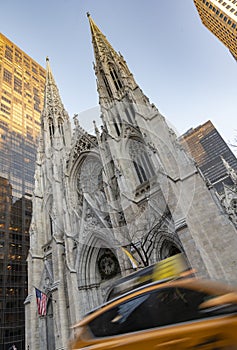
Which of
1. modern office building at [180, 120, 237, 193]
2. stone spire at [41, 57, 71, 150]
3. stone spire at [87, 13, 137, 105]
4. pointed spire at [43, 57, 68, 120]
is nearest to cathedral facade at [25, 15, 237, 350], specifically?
stone spire at [87, 13, 137, 105]

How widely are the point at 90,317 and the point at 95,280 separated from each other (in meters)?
14.1

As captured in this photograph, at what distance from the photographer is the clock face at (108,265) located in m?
16.6

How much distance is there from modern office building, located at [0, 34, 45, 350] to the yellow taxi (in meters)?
32.8

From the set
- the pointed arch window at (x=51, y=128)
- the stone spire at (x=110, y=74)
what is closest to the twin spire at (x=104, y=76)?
the stone spire at (x=110, y=74)

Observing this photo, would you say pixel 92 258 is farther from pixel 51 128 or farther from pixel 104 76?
pixel 104 76

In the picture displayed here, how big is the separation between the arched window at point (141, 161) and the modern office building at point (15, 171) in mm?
26463

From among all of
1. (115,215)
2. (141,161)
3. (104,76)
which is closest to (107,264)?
(115,215)

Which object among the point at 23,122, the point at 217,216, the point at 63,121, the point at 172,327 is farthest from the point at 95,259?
the point at 23,122

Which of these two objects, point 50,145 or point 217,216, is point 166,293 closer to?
point 217,216

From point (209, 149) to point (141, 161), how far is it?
66.0 metres

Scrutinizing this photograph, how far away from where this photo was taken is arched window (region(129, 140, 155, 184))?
55.0 ft

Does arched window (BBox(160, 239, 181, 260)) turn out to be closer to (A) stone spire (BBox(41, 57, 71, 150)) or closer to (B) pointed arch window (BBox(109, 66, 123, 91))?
(B) pointed arch window (BBox(109, 66, 123, 91))

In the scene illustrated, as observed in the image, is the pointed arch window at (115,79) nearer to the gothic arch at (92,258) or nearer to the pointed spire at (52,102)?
the pointed spire at (52,102)

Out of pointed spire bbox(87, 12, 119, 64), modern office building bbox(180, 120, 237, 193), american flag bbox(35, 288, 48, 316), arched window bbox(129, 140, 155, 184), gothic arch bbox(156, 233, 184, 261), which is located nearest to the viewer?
gothic arch bbox(156, 233, 184, 261)
